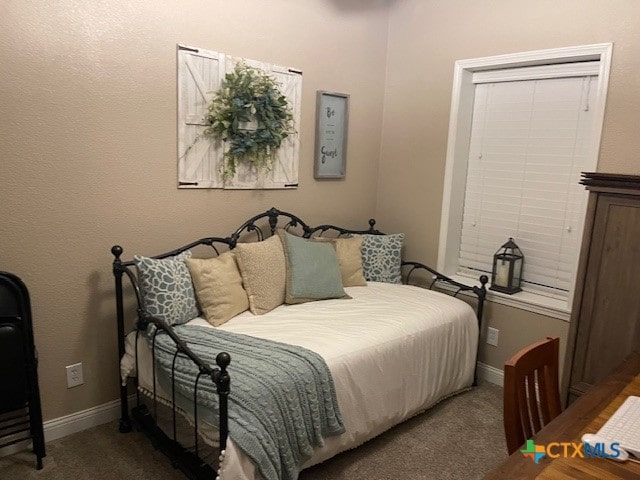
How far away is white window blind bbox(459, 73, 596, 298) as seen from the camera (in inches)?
119

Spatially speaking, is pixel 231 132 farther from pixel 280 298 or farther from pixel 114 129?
pixel 280 298

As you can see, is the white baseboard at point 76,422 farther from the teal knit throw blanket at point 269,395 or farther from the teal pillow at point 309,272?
the teal pillow at point 309,272

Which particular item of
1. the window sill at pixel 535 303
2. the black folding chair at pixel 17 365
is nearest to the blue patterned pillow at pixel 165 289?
the black folding chair at pixel 17 365

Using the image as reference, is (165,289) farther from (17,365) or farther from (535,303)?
(535,303)

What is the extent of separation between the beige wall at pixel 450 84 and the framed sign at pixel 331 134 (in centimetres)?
44

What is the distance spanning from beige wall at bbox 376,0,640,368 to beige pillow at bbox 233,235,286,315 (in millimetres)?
1330

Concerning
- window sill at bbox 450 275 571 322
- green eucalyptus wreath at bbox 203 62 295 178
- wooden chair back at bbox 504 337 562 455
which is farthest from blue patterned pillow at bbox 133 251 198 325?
window sill at bbox 450 275 571 322

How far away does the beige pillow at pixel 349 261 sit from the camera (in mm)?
3291

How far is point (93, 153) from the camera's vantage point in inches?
95.9

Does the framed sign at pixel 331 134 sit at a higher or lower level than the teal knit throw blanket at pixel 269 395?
higher

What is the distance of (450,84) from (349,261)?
1.42 meters

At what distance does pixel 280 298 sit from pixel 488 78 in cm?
205

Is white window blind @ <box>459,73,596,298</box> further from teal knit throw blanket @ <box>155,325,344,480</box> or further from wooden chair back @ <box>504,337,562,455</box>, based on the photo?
teal knit throw blanket @ <box>155,325,344,480</box>

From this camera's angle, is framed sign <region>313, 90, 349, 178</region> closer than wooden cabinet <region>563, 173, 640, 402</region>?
No
